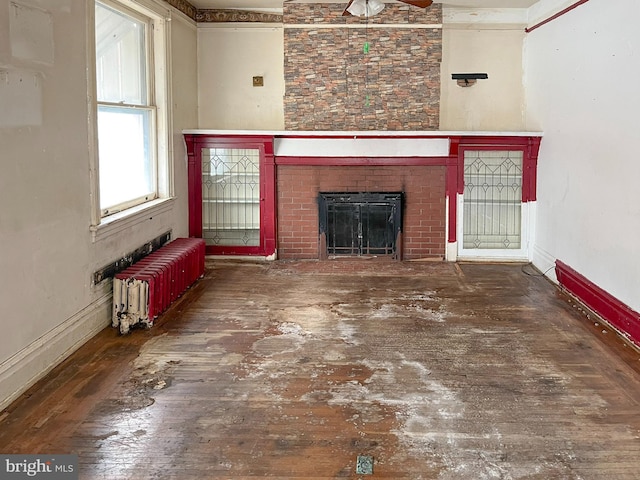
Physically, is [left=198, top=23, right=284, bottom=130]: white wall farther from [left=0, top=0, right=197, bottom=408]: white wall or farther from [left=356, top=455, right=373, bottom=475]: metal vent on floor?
[left=356, top=455, right=373, bottom=475]: metal vent on floor

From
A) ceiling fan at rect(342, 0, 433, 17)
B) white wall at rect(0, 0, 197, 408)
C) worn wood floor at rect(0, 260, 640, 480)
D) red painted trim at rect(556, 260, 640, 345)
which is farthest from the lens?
ceiling fan at rect(342, 0, 433, 17)

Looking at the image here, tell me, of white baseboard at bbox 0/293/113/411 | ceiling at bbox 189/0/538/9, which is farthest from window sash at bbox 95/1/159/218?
ceiling at bbox 189/0/538/9

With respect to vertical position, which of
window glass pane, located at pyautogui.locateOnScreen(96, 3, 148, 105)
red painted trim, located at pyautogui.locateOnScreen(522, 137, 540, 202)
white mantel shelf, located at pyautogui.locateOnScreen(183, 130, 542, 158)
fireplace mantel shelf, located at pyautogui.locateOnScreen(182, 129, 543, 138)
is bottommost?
red painted trim, located at pyautogui.locateOnScreen(522, 137, 540, 202)

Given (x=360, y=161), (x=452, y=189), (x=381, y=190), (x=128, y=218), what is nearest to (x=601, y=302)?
(x=452, y=189)

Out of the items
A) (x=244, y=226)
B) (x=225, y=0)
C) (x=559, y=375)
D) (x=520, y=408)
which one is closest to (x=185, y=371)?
(x=520, y=408)

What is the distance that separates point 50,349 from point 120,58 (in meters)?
2.88

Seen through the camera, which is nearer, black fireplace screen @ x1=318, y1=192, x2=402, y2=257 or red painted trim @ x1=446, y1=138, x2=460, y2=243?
red painted trim @ x1=446, y1=138, x2=460, y2=243

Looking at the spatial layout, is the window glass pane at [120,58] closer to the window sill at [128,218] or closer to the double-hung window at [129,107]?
the double-hung window at [129,107]

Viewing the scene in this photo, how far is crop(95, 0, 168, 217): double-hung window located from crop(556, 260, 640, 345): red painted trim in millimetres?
4167

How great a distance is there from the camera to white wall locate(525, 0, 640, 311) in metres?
4.96

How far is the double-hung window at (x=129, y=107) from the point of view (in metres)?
5.38

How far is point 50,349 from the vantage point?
4.22 m

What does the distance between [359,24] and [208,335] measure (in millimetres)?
4486

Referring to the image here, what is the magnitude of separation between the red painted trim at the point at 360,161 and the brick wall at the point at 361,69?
1.30 feet
